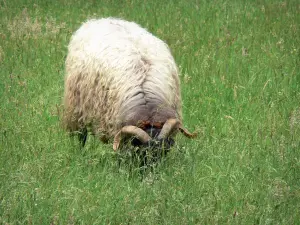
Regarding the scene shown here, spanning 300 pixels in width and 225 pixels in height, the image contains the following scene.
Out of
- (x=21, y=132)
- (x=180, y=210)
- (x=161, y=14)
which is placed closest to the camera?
(x=180, y=210)

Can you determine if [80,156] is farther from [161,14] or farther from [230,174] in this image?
[161,14]

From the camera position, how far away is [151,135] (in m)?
6.57

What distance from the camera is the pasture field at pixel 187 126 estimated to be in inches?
214

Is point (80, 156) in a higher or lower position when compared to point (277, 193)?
lower

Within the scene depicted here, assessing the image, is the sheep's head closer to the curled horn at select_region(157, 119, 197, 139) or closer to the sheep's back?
the curled horn at select_region(157, 119, 197, 139)

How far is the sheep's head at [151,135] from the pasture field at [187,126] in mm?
157

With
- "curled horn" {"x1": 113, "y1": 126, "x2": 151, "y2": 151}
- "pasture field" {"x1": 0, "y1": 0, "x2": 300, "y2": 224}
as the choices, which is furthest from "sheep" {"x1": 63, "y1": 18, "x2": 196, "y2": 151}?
"pasture field" {"x1": 0, "y1": 0, "x2": 300, "y2": 224}

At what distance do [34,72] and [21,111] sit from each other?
198 cm

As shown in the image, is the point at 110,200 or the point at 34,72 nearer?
the point at 110,200

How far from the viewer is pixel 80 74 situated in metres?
7.44

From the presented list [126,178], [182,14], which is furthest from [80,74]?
[182,14]

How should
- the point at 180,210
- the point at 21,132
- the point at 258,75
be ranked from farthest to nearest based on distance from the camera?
the point at 258,75, the point at 21,132, the point at 180,210

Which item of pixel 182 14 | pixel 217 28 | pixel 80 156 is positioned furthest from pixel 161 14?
pixel 80 156

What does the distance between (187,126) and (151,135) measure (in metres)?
1.54
